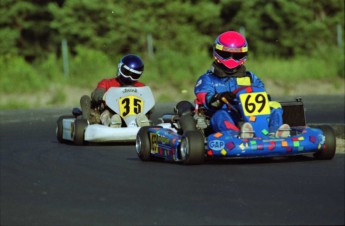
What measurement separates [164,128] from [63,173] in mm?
1315

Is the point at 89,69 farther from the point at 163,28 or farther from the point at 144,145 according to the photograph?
the point at 144,145

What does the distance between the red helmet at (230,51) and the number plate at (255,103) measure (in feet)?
2.64

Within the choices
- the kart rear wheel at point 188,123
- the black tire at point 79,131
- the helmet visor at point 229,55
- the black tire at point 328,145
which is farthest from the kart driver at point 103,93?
the black tire at point 328,145

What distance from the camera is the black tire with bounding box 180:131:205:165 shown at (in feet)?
35.9

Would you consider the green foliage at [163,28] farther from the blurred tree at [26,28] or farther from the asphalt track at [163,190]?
the asphalt track at [163,190]

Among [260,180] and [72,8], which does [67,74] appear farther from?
[260,180]

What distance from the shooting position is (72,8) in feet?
112

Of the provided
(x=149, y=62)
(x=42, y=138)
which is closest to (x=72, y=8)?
(x=149, y=62)

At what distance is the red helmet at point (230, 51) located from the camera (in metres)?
12.0

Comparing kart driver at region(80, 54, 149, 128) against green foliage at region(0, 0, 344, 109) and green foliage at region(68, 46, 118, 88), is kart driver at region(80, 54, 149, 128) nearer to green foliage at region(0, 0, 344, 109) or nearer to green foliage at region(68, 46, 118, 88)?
green foliage at region(68, 46, 118, 88)

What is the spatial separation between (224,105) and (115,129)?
9.31ft

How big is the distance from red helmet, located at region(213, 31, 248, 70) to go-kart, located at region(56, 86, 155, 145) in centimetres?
250

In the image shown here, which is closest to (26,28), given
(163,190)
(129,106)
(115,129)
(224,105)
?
(129,106)

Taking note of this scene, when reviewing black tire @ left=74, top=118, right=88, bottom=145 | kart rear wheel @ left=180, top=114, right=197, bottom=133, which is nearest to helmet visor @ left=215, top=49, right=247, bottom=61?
kart rear wheel @ left=180, top=114, right=197, bottom=133
